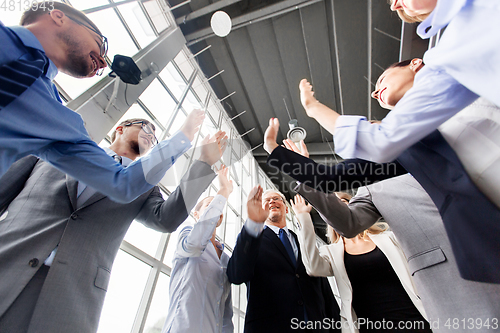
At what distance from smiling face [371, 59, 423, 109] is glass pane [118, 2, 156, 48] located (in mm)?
4262

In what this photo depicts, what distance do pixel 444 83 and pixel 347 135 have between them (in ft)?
1.05

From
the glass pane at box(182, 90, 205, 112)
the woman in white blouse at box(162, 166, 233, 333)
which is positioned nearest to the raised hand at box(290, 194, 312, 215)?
the woman in white blouse at box(162, 166, 233, 333)

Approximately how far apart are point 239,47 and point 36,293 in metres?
6.30

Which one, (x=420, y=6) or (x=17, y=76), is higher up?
(x=420, y=6)

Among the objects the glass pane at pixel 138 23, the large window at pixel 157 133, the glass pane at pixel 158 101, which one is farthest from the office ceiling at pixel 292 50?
the glass pane at pixel 158 101

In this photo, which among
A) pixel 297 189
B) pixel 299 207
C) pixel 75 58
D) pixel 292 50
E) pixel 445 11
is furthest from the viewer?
pixel 292 50

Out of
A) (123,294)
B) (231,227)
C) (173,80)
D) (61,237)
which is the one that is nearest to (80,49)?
(61,237)

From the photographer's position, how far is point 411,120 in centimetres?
78

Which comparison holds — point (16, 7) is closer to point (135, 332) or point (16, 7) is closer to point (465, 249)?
point (135, 332)

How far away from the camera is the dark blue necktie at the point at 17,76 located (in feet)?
2.43

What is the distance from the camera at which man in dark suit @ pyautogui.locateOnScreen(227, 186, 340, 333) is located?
1.54m

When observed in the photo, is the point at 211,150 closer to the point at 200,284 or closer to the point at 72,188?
the point at 72,188

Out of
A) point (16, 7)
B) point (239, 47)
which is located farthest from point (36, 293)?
point (239, 47)

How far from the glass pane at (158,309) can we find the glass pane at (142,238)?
1.20 feet
